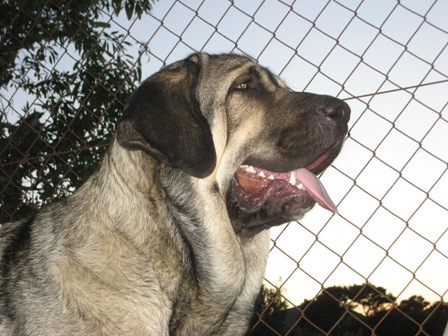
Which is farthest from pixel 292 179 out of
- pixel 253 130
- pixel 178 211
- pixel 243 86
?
pixel 178 211

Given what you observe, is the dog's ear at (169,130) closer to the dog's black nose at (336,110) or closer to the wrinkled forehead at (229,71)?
the wrinkled forehead at (229,71)

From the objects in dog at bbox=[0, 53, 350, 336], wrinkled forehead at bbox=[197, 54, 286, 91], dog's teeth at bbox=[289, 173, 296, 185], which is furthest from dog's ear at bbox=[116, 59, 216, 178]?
dog's teeth at bbox=[289, 173, 296, 185]

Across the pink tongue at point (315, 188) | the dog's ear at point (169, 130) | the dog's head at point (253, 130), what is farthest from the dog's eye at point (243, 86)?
the pink tongue at point (315, 188)

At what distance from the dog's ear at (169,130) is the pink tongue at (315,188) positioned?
0.52 metres

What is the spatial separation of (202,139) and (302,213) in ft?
1.96

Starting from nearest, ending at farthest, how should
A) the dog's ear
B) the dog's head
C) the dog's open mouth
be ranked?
1. the dog's ear
2. the dog's head
3. the dog's open mouth

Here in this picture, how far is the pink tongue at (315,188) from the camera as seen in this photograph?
274 centimetres

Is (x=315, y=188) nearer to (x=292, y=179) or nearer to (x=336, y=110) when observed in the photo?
(x=292, y=179)

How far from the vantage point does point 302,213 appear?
2.71 meters

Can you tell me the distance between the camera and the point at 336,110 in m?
2.69

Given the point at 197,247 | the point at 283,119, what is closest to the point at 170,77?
the point at 283,119

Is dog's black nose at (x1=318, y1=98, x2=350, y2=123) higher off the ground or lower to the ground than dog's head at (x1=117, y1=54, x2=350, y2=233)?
higher

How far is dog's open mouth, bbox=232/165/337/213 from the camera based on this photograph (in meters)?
2.70

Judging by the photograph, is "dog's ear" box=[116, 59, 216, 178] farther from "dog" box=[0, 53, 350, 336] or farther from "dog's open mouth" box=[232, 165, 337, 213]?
"dog's open mouth" box=[232, 165, 337, 213]
